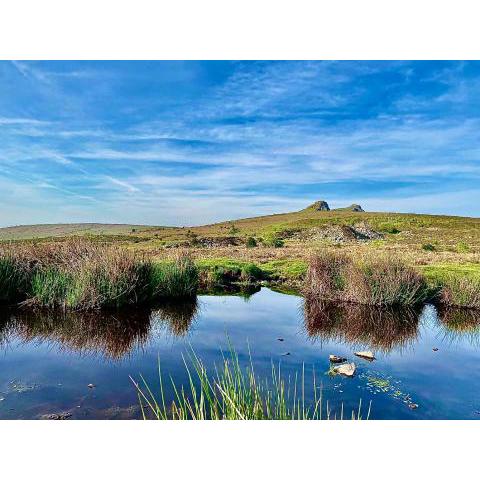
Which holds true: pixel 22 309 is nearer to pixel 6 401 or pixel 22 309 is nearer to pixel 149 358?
pixel 149 358

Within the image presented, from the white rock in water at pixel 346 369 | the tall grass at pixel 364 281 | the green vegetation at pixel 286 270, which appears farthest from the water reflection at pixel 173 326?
the green vegetation at pixel 286 270

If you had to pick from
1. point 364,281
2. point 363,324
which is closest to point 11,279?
point 363,324

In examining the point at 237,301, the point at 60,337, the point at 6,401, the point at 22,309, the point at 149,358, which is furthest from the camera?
the point at 237,301

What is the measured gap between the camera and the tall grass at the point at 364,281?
15508mm

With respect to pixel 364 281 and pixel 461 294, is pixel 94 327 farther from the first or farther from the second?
pixel 461 294

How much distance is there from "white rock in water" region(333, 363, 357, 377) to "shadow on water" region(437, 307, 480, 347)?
13.7ft

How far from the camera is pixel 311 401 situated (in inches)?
281

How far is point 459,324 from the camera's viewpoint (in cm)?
1362

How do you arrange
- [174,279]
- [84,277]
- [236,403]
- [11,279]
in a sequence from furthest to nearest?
[174,279] → [11,279] → [84,277] → [236,403]

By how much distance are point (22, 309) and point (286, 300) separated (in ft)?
29.3

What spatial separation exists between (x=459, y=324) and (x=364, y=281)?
3291 mm

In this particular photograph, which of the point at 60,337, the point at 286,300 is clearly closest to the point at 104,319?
the point at 60,337

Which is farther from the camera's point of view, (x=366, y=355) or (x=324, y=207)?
(x=324, y=207)

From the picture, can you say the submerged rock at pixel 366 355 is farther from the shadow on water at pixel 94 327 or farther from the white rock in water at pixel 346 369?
the shadow on water at pixel 94 327
